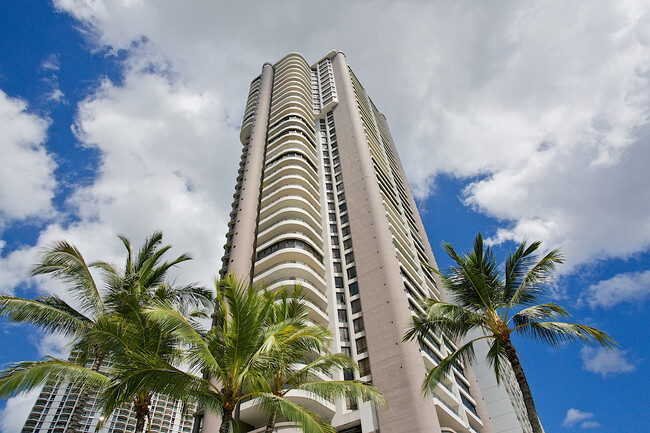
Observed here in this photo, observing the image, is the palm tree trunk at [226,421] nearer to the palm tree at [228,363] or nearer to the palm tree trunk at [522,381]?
the palm tree at [228,363]

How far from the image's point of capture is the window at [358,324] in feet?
118

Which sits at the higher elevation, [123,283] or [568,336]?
[123,283]

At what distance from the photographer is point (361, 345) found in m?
34.7

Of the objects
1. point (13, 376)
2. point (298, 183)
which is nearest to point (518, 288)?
point (13, 376)

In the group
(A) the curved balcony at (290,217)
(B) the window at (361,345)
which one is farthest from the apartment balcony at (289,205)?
(B) the window at (361,345)

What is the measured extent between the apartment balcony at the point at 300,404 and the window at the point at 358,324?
760cm

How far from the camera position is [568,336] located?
13.9 metres

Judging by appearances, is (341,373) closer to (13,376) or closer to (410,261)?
(410,261)

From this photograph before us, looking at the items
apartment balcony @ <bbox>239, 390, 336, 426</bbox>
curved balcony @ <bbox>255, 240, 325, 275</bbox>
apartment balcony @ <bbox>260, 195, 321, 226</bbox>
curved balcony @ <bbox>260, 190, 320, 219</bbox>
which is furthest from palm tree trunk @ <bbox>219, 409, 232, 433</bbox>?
curved balcony @ <bbox>260, 190, 320, 219</bbox>

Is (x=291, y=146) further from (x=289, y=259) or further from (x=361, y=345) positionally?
(x=361, y=345)

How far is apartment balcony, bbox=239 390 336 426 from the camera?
28.6 metres

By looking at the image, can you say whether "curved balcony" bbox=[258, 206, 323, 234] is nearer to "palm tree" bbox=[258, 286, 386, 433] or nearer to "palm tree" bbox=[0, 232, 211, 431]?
"palm tree" bbox=[0, 232, 211, 431]

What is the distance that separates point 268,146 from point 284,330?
164 feet

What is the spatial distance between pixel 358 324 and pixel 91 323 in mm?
25249
